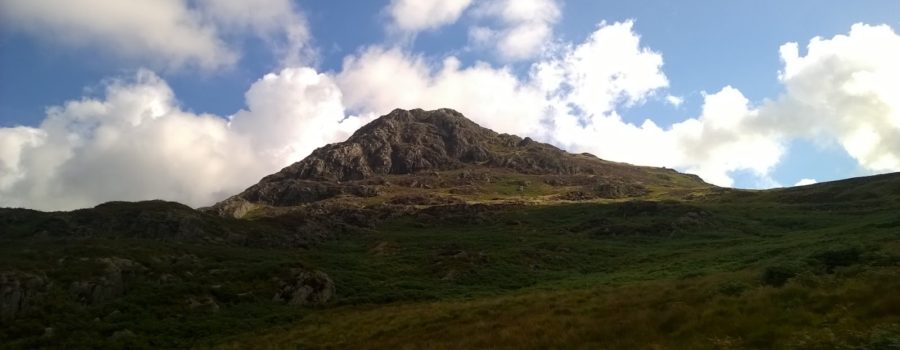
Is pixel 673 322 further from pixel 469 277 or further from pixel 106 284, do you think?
pixel 106 284

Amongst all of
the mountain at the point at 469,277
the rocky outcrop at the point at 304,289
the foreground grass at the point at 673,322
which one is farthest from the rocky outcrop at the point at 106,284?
the foreground grass at the point at 673,322

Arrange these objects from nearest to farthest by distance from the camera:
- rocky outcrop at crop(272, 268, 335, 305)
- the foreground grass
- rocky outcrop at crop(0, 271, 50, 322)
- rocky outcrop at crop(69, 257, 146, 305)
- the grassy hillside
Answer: the foreground grass, the grassy hillside, rocky outcrop at crop(0, 271, 50, 322), rocky outcrop at crop(69, 257, 146, 305), rocky outcrop at crop(272, 268, 335, 305)

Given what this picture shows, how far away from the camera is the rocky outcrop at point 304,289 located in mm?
47500

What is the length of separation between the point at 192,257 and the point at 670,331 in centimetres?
5492

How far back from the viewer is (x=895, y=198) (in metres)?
91.2

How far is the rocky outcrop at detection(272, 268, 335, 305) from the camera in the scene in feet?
156

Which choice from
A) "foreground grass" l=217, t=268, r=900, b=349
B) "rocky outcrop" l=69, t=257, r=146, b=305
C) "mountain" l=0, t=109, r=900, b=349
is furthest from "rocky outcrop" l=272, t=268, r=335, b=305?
"rocky outcrop" l=69, t=257, r=146, b=305

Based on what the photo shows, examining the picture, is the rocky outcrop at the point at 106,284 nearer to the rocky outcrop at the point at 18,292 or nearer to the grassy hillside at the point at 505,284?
the grassy hillside at the point at 505,284

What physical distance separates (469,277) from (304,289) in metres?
18.4

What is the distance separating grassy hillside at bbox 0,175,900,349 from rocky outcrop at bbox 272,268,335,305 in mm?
959

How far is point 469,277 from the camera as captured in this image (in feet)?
194

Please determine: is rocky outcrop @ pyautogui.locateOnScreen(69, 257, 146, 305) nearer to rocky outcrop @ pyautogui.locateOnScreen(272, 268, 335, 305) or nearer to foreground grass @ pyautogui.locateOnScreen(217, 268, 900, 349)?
rocky outcrop @ pyautogui.locateOnScreen(272, 268, 335, 305)

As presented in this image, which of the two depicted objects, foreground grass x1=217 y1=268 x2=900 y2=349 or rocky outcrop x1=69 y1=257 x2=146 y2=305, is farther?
rocky outcrop x1=69 y1=257 x2=146 y2=305

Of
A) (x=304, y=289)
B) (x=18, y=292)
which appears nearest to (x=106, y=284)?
(x=18, y=292)
